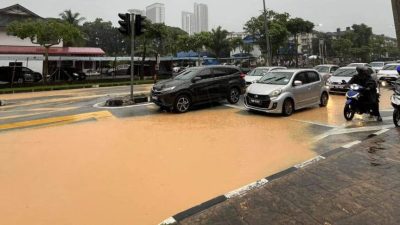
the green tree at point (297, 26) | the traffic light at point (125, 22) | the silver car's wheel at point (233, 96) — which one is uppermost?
the green tree at point (297, 26)

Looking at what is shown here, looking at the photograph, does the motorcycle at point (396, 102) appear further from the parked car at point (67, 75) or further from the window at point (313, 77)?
the parked car at point (67, 75)

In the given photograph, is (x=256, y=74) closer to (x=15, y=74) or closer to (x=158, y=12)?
(x=15, y=74)

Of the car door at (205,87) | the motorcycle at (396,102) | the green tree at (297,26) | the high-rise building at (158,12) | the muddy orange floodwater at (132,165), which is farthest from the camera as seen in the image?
the high-rise building at (158,12)

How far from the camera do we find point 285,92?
11.3 meters

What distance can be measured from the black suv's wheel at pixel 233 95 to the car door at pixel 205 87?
2.93 ft

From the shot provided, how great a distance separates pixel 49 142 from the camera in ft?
27.3

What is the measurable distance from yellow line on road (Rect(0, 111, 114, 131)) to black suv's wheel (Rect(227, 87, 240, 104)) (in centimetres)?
475

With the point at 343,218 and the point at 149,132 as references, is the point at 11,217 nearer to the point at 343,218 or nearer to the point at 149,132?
the point at 343,218

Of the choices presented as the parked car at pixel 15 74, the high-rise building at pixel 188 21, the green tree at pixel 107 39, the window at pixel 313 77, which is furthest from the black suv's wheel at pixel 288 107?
the high-rise building at pixel 188 21

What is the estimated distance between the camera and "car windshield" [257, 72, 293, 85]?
11773 mm

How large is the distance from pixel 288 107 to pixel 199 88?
3282 millimetres

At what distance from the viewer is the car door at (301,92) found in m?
11.7

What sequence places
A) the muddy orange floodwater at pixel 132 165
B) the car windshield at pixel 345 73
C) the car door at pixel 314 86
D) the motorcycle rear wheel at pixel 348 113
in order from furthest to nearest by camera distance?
the car windshield at pixel 345 73, the car door at pixel 314 86, the motorcycle rear wheel at pixel 348 113, the muddy orange floodwater at pixel 132 165

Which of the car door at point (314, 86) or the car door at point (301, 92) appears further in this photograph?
the car door at point (314, 86)
